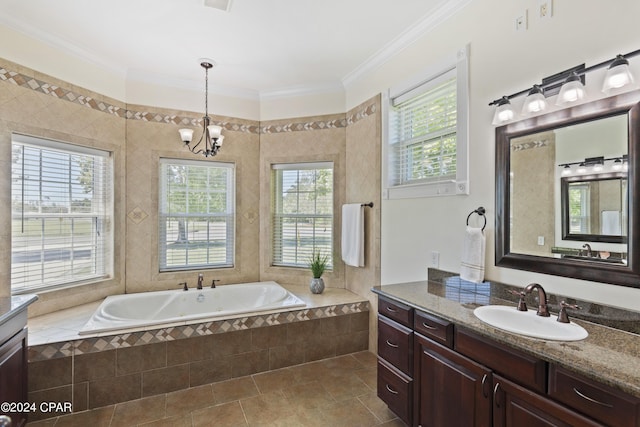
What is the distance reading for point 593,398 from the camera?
3.55 ft

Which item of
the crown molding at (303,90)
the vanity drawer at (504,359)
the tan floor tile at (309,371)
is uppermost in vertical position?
the crown molding at (303,90)

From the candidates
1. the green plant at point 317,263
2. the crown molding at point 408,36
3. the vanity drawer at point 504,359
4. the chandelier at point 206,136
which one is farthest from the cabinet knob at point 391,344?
the chandelier at point 206,136

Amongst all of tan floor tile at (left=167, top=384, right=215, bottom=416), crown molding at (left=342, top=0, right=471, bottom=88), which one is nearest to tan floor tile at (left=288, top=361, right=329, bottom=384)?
tan floor tile at (left=167, top=384, right=215, bottom=416)

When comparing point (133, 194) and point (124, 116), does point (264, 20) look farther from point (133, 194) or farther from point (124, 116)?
point (133, 194)

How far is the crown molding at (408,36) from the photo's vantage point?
7.40 feet

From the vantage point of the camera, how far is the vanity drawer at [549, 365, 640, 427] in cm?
100

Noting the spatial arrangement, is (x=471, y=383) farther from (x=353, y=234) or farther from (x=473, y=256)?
(x=353, y=234)

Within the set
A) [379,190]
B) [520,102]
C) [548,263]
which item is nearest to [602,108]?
[520,102]

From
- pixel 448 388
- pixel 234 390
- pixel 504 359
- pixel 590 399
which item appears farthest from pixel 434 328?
pixel 234 390

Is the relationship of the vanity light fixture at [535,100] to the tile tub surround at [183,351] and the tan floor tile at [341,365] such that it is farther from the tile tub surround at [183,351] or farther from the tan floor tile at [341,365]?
the tan floor tile at [341,365]

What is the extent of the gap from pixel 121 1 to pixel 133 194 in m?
1.86

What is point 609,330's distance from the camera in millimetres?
1406

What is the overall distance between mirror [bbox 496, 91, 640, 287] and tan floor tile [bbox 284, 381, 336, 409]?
1615mm

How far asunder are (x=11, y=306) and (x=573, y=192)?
316 cm
